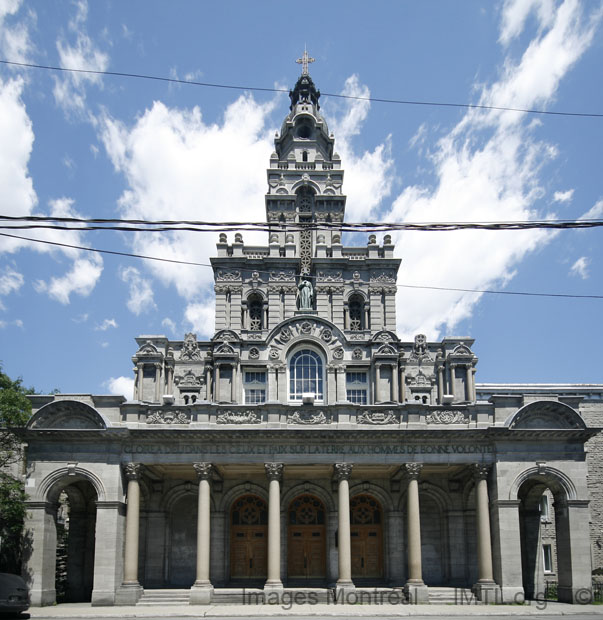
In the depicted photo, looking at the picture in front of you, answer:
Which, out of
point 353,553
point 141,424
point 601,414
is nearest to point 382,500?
point 353,553

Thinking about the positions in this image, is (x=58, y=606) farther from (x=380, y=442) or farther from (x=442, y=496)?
(x=442, y=496)

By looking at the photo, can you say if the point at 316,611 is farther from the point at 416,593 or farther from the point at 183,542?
the point at 183,542

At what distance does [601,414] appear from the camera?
40.6 meters

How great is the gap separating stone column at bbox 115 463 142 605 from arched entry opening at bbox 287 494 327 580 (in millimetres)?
8101

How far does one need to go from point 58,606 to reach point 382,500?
15684 millimetres

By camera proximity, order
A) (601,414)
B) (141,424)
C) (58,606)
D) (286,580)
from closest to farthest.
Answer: (58,606) → (141,424) → (286,580) → (601,414)

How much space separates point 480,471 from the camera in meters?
30.2

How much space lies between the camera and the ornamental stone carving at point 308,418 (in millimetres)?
30719

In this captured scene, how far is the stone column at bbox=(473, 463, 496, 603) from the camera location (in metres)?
28.5

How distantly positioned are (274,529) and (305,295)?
15.2 meters

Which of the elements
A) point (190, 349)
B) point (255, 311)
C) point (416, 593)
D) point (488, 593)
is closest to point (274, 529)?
point (416, 593)

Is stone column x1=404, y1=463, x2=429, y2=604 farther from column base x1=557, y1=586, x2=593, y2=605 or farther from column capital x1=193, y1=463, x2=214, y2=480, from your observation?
column capital x1=193, y1=463, x2=214, y2=480

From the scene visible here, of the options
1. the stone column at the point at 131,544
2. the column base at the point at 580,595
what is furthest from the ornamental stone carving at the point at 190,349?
the column base at the point at 580,595

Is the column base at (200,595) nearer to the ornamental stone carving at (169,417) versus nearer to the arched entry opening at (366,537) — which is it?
the ornamental stone carving at (169,417)
